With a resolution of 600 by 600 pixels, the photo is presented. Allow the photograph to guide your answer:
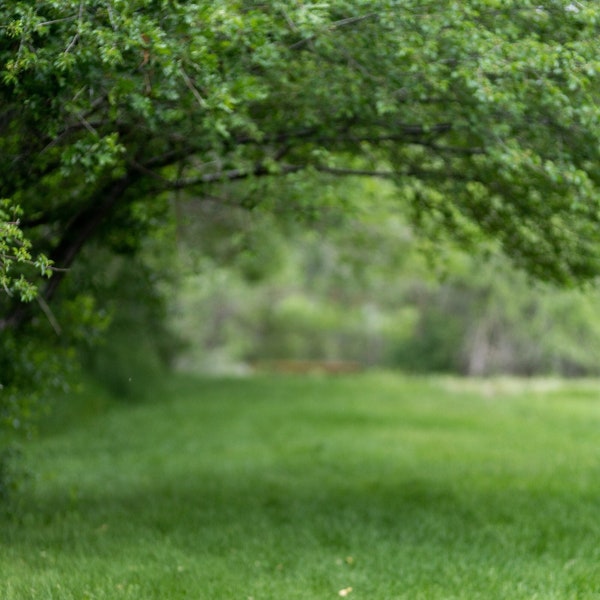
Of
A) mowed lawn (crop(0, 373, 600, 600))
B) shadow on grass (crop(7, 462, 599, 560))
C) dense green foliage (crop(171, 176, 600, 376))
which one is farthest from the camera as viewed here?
Result: dense green foliage (crop(171, 176, 600, 376))

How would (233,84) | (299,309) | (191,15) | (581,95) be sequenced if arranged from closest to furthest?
(191,15), (233,84), (581,95), (299,309)

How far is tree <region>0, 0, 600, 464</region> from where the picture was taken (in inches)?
226

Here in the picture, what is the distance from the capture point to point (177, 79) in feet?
20.7

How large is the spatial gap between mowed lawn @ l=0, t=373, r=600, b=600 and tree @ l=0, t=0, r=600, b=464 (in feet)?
7.14

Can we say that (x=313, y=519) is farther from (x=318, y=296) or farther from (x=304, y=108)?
(x=318, y=296)

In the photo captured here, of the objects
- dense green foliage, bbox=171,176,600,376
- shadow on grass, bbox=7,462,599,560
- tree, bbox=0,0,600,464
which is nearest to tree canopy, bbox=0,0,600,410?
tree, bbox=0,0,600,464

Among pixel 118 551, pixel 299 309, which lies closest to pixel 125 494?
pixel 118 551

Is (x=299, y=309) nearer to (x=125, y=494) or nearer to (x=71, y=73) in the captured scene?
(x=125, y=494)

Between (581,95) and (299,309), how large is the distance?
96.1ft

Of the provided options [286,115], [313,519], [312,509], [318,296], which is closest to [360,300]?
[318,296]

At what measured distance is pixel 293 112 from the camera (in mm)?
7543

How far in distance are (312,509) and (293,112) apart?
13.7 feet

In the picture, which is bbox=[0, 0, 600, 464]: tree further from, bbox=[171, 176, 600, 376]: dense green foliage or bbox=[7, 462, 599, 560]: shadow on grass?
bbox=[7, 462, 599, 560]: shadow on grass

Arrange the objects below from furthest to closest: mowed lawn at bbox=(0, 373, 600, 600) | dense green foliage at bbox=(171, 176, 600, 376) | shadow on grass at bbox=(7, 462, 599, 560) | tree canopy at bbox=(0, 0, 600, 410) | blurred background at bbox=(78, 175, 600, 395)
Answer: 1. dense green foliage at bbox=(171, 176, 600, 376)
2. blurred background at bbox=(78, 175, 600, 395)
3. shadow on grass at bbox=(7, 462, 599, 560)
4. mowed lawn at bbox=(0, 373, 600, 600)
5. tree canopy at bbox=(0, 0, 600, 410)
